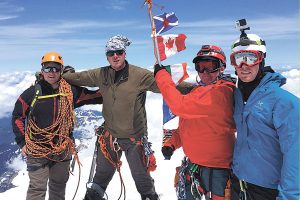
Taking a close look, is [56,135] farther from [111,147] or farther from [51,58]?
[51,58]

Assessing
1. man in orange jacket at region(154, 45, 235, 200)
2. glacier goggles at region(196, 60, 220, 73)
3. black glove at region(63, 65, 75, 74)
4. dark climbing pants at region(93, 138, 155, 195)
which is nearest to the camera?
man in orange jacket at region(154, 45, 235, 200)

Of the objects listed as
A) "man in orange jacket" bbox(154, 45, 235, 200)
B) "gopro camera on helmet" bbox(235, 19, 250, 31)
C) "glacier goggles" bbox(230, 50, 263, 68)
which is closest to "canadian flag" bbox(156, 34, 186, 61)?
"man in orange jacket" bbox(154, 45, 235, 200)

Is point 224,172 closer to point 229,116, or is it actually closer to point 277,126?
point 229,116

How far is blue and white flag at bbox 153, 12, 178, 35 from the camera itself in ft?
18.9

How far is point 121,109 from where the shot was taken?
6.97 meters

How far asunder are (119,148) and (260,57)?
4.24 metres

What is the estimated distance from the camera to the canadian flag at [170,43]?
5.65m

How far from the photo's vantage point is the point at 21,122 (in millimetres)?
6836

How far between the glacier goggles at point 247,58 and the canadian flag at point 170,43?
176cm

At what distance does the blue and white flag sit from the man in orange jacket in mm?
997

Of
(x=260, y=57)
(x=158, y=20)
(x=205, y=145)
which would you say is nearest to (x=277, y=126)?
(x=260, y=57)

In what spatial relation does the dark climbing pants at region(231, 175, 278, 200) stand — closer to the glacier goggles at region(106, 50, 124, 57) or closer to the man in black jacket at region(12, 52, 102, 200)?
the glacier goggles at region(106, 50, 124, 57)

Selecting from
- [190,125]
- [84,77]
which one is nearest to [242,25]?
[190,125]

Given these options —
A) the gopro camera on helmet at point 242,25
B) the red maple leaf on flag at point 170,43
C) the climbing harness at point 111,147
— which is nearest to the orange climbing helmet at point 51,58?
the climbing harness at point 111,147
